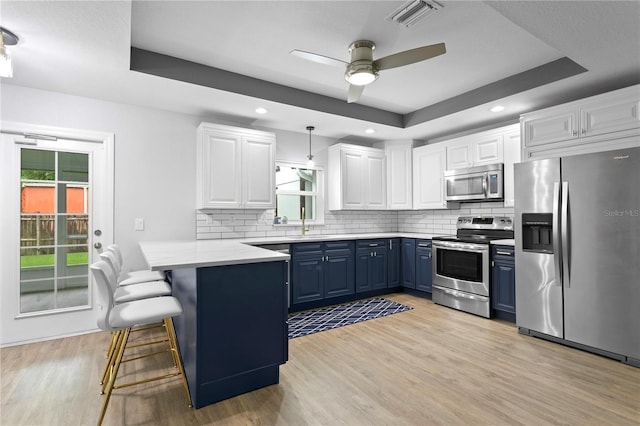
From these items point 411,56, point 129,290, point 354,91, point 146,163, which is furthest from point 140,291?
point 411,56

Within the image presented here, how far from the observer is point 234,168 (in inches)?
159

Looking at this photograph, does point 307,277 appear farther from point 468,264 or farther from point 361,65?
point 361,65

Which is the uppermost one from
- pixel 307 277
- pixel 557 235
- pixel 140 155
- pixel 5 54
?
pixel 5 54

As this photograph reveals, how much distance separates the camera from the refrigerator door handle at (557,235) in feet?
9.78

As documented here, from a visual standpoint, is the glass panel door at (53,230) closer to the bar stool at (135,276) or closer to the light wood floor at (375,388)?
the light wood floor at (375,388)

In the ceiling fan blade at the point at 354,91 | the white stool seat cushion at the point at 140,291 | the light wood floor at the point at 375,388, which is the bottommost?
the light wood floor at the point at 375,388

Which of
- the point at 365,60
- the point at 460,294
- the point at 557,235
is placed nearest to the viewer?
the point at 365,60

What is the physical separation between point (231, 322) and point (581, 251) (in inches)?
115

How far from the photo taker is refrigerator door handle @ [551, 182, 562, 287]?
9.78 ft

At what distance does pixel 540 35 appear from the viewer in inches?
90.4

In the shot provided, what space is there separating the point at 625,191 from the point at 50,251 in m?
5.11

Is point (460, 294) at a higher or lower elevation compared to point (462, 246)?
lower

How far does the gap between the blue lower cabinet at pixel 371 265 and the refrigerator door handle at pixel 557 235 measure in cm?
219

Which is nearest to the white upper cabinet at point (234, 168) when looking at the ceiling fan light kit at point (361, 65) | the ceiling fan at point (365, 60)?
the ceiling fan at point (365, 60)
